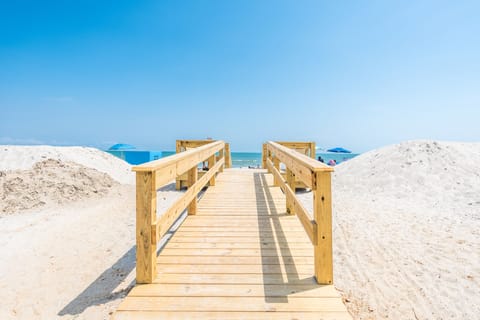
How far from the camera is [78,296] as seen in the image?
2979 mm

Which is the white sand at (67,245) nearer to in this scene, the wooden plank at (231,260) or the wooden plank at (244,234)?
the wooden plank at (231,260)

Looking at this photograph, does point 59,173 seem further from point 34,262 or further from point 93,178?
point 34,262

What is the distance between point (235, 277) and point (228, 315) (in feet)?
1.66

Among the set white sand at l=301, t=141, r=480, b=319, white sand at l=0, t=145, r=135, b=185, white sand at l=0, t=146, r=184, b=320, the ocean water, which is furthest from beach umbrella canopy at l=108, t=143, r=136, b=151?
white sand at l=301, t=141, r=480, b=319

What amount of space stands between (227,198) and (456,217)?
203 inches

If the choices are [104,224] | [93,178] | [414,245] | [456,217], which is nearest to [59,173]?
[93,178]

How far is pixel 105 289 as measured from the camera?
307 centimetres

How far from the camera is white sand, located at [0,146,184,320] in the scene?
283 cm

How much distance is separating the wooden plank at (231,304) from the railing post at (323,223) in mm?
244

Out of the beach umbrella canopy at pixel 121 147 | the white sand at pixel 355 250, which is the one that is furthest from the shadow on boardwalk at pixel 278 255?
the beach umbrella canopy at pixel 121 147

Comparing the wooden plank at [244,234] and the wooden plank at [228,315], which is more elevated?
the wooden plank at [244,234]

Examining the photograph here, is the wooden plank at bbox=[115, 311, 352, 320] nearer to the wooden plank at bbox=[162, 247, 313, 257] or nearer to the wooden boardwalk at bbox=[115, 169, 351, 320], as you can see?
the wooden boardwalk at bbox=[115, 169, 351, 320]

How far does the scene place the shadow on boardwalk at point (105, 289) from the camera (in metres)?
2.72

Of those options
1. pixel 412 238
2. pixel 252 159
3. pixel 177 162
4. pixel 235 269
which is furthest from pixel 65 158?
pixel 252 159
